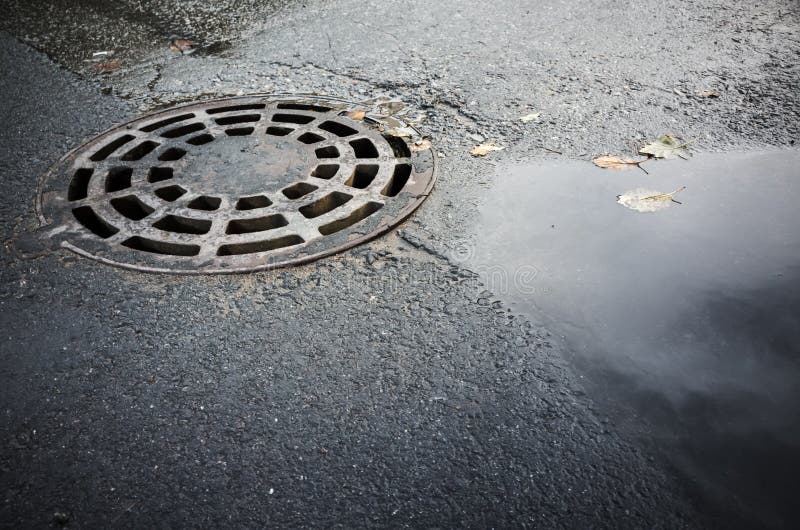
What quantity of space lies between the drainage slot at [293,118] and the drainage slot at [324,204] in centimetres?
75

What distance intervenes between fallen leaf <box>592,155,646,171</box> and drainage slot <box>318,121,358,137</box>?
1.17 meters

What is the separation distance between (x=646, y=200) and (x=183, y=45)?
10.1 feet

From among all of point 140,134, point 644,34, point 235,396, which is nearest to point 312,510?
point 235,396

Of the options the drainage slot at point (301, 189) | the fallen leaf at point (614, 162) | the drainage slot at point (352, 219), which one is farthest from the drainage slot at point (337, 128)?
the fallen leaf at point (614, 162)

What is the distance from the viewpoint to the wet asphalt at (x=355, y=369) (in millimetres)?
1362

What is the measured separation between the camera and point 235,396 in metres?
1.61

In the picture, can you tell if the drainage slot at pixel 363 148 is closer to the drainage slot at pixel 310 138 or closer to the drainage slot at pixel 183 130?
the drainage slot at pixel 310 138

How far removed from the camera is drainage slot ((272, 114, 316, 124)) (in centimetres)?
301

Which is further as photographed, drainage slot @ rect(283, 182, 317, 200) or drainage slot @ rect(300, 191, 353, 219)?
drainage slot @ rect(283, 182, 317, 200)

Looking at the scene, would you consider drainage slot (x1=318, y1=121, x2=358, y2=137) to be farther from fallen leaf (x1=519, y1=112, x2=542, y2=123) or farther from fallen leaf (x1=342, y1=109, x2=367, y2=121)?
fallen leaf (x1=519, y1=112, x2=542, y2=123)

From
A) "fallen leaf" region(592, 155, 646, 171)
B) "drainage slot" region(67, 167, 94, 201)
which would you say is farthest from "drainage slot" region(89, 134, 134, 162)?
"fallen leaf" region(592, 155, 646, 171)

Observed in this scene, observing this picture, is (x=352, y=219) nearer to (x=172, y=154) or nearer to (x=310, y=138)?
(x=310, y=138)

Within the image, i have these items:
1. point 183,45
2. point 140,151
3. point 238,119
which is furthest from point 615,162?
point 183,45

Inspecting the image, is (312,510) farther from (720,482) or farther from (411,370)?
(720,482)
